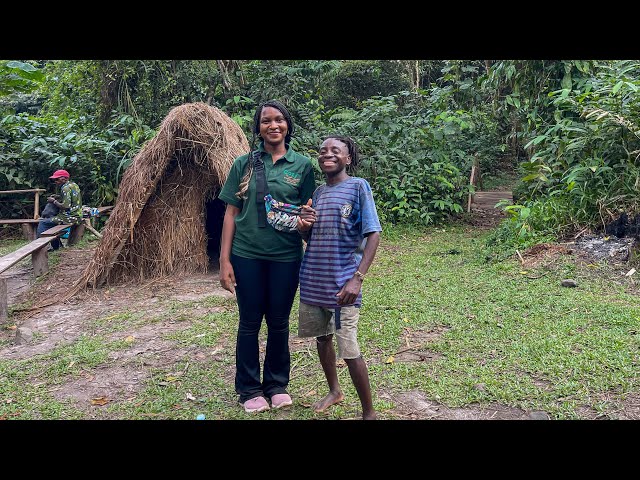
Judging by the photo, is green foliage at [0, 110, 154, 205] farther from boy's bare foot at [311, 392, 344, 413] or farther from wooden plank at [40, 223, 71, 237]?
boy's bare foot at [311, 392, 344, 413]

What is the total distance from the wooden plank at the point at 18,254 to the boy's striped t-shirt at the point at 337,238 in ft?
14.8

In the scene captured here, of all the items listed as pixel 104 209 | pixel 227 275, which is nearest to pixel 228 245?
pixel 227 275

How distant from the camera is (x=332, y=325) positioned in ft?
10.7

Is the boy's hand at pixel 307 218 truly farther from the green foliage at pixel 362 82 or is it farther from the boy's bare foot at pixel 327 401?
the green foliage at pixel 362 82

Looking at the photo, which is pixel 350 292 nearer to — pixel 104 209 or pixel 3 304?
pixel 3 304

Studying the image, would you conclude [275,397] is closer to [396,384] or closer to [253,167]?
[396,384]

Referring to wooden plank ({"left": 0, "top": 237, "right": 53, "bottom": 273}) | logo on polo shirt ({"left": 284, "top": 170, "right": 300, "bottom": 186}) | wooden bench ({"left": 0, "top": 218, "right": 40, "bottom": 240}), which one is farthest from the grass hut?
wooden bench ({"left": 0, "top": 218, "right": 40, "bottom": 240})

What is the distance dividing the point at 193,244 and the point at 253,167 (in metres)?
4.17

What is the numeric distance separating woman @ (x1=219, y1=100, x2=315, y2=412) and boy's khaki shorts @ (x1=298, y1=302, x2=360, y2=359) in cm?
27

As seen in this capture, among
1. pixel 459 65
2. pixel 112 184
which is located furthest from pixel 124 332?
pixel 459 65

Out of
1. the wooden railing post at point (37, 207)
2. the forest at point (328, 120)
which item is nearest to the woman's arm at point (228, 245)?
the forest at point (328, 120)

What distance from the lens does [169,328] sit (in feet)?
17.6

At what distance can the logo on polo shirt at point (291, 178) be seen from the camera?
3320 mm

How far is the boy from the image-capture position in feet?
9.90
